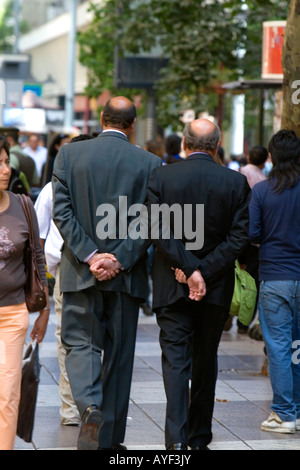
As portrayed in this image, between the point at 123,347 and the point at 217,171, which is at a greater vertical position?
the point at 217,171

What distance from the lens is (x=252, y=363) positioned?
988cm

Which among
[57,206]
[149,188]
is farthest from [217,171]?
[57,206]

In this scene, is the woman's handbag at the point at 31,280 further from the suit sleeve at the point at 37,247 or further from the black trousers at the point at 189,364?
the black trousers at the point at 189,364

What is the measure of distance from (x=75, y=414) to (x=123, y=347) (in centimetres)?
106

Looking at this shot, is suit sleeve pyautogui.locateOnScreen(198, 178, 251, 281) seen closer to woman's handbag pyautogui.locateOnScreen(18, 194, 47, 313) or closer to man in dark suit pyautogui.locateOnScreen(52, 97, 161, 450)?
man in dark suit pyautogui.locateOnScreen(52, 97, 161, 450)

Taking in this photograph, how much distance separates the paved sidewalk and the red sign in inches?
164

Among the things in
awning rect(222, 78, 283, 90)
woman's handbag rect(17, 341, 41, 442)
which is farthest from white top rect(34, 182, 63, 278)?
awning rect(222, 78, 283, 90)

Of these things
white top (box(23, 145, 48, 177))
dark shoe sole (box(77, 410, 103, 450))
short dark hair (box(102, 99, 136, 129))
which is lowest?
dark shoe sole (box(77, 410, 103, 450))

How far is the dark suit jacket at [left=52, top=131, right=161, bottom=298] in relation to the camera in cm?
623

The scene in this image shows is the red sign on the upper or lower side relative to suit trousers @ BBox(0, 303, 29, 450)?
upper

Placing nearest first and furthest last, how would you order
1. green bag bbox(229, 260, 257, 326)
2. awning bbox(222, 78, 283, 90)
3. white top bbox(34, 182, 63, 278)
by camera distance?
1. white top bbox(34, 182, 63, 278)
2. green bag bbox(229, 260, 257, 326)
3. awning bbox(222, 78, 283, 90)

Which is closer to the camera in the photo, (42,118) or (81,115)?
(42,118)
